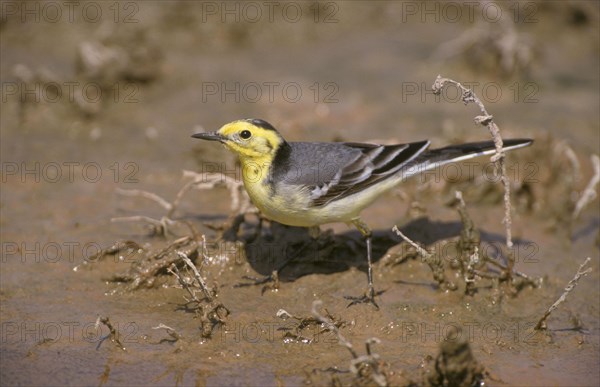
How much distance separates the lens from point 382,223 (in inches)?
369

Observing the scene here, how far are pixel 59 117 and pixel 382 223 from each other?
207 inches

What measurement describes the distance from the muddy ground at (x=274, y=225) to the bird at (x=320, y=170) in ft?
2.19

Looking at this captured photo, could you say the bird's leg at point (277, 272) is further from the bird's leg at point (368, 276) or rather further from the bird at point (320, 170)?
the bird's leg at point (368, 276)

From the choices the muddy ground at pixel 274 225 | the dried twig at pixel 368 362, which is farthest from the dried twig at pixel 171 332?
the dried twig at pixel 368 362

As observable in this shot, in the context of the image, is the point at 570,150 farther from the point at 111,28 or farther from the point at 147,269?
the point at 111,28

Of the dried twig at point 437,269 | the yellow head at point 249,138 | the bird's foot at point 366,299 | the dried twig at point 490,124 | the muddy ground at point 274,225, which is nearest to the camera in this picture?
the muddy ground at point 274,225

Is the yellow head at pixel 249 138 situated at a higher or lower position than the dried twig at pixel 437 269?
higher

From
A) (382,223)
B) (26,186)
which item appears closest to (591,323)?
(382,223)

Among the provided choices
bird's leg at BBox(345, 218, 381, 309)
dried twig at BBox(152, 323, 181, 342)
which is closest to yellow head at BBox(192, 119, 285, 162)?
bird's leg at BBox(345, 218, 381, 309)

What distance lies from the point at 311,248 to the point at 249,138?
140cm

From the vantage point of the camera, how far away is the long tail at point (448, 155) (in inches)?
328

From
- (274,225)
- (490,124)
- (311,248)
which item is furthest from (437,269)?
(274,225)

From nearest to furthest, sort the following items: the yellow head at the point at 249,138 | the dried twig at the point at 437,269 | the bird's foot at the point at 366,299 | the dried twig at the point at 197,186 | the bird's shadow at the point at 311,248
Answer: the dried twig at the point at 437,269
the bird's foot at the point at 366,299
the yellow head at the point at 249,138
the bird's shadow at the point at 311,248
the dried twig at the point at 197,186

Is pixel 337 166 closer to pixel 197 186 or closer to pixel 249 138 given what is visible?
pixel 249 138
